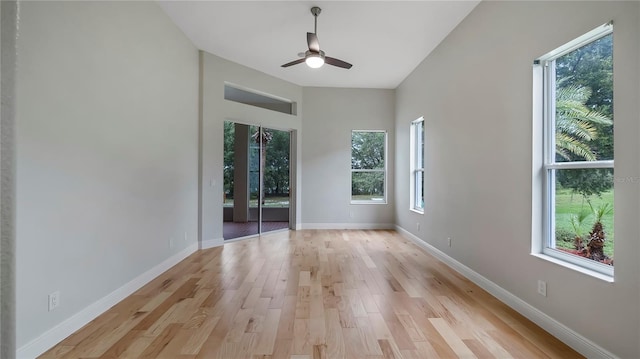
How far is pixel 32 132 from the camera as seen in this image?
1962 millimetres

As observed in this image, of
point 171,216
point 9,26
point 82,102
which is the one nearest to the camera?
point 9,26

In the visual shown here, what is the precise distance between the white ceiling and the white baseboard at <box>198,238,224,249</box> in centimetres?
291

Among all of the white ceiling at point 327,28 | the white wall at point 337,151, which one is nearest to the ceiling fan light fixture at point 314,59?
the white ceiling at point 327,28

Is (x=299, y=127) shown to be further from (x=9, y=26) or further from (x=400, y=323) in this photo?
(x=9, y=26)

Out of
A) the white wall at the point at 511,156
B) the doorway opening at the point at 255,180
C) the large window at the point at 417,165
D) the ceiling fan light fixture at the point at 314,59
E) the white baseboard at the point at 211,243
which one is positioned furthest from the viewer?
the doorway opening at the point at 255,180

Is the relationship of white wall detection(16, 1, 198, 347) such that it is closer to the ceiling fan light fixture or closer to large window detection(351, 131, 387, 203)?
the ceiling fan light fixture

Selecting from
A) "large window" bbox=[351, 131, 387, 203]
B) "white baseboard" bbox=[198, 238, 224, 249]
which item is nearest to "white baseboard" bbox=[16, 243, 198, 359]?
"white baseboard" bbox=[198, 238, 224, 249]

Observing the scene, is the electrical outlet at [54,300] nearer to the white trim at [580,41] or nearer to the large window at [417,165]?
the white trim at [580,41]

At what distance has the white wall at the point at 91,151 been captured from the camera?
195cm

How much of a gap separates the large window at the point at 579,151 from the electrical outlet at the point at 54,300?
363 centimetres

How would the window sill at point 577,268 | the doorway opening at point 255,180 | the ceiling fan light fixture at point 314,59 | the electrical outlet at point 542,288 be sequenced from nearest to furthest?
the window sill at point 577,268 → the electrical outlet at point 542,288 → the ceiling fan light fixture at point 314,59 → the doorway opening at point 255,180

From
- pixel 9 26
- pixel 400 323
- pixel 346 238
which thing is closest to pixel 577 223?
pixel 400 323

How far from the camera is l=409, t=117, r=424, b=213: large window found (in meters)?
5.30

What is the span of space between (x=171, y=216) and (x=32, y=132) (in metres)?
2.02
